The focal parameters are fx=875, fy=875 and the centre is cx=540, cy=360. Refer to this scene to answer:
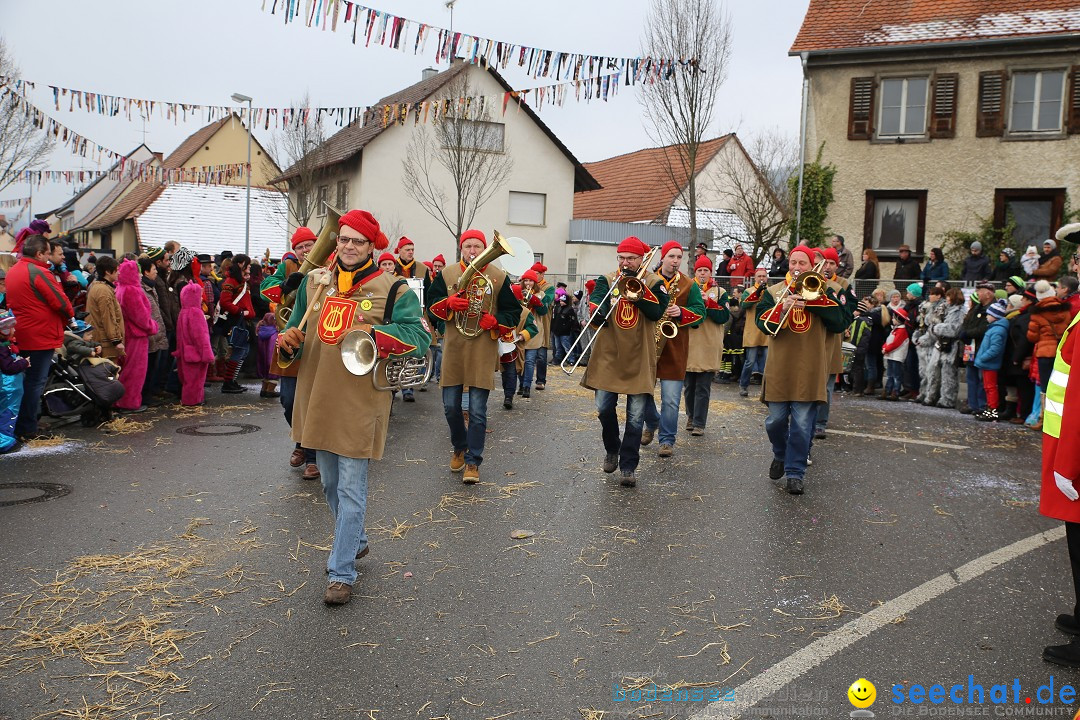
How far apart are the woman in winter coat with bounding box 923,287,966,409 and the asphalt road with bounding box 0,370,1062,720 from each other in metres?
5.63

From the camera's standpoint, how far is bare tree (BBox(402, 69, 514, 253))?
1132 inches

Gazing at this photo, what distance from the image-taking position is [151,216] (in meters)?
39.6

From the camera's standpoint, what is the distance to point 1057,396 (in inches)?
164

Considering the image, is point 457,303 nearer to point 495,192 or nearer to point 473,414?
point 473,414

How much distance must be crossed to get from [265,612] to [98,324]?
7.25 m

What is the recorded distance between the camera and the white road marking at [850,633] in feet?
12.1

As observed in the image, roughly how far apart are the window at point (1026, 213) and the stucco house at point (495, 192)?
16407mm

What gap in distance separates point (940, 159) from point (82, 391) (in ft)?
66.6

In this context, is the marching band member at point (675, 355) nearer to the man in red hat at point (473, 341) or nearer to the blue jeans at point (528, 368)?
the man in red hat at point (473, 341)

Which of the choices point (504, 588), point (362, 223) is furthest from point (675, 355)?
point (362, 223)

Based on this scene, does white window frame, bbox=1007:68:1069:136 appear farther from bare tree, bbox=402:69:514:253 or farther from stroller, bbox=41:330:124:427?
stroller, bbox=41:330:124:427

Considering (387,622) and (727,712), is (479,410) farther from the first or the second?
(727,712)

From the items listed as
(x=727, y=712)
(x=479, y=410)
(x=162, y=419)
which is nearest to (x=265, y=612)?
(x=727, y=712)

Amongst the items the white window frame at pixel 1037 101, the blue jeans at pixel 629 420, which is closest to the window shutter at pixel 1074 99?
the white window frame at pixel 1037 101
